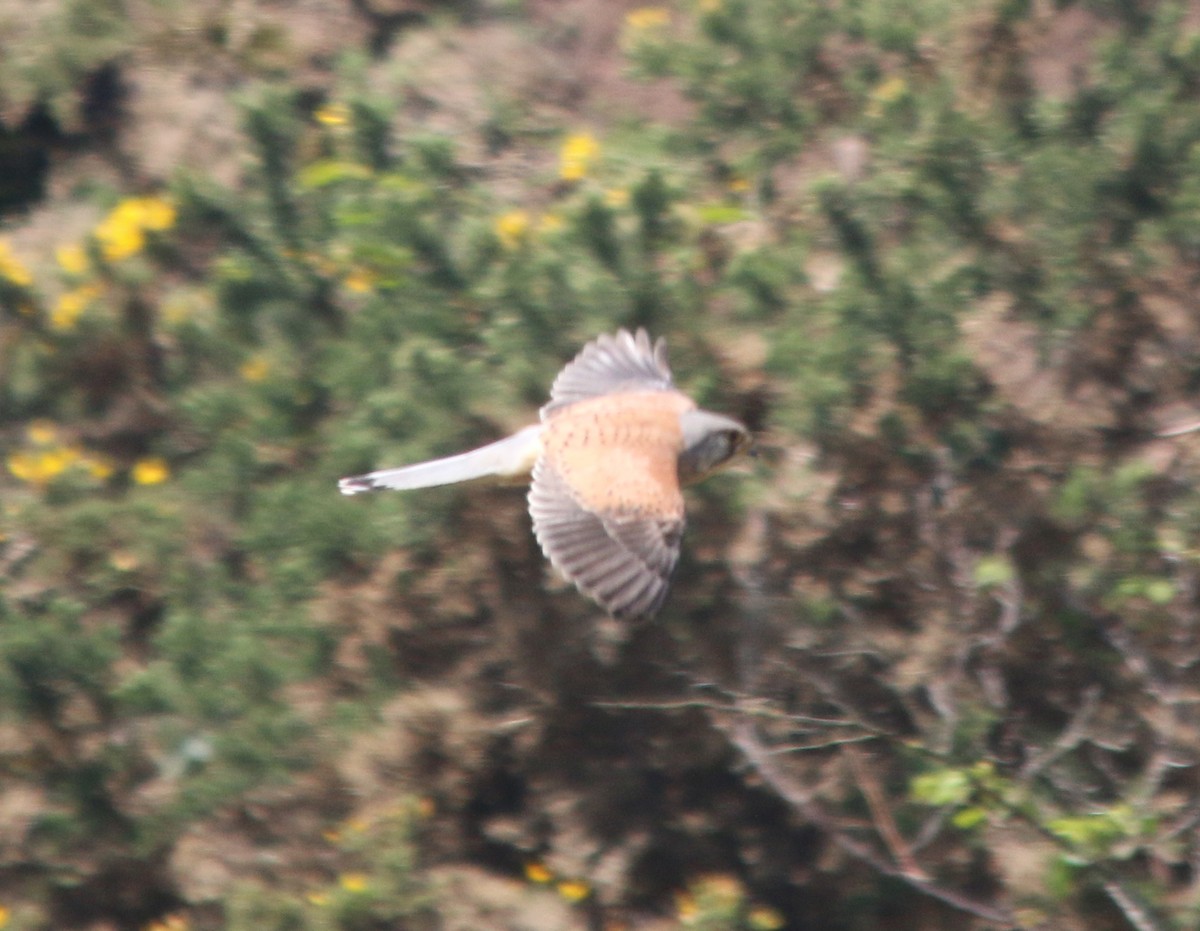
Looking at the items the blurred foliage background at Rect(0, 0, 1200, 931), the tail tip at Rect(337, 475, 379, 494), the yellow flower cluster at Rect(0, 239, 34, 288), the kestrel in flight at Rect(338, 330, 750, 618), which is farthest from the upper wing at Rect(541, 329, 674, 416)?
the yellow flower cluster at Rect(0, 239, 34, 288)

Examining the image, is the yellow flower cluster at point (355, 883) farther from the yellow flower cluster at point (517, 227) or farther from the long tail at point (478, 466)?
the yellow flower cluster at point (517, 227)

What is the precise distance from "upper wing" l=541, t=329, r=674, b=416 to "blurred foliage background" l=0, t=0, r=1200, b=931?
0.12 metres

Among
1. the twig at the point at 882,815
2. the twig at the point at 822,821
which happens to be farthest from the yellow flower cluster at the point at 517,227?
the twig at the point at 882,815

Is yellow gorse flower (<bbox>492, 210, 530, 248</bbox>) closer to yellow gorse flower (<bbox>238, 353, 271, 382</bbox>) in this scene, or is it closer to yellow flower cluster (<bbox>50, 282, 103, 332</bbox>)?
yellow gorse flower (<bbox>238, 353, 271, 382</bbox>)

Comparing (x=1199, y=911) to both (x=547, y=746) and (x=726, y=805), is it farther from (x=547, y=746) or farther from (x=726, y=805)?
(x=547, y=746)

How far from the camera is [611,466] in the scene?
4.57 metres

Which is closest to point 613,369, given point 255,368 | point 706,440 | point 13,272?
point 706,440

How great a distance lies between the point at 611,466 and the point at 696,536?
75cm

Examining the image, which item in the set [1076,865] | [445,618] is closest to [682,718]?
[445,618]

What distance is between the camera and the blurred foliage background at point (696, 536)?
5129mm

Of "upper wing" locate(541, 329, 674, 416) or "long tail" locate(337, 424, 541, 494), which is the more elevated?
"upper wing" locate(541, 329, 674, 416)

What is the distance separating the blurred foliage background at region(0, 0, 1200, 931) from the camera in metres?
5.13

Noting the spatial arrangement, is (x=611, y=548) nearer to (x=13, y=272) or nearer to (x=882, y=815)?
(x=882, y=815)

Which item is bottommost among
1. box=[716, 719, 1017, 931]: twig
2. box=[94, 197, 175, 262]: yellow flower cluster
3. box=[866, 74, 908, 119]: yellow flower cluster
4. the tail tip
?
box=[716, 719, 1017, 931]: twig
